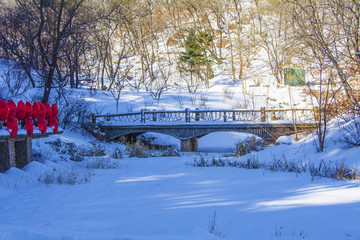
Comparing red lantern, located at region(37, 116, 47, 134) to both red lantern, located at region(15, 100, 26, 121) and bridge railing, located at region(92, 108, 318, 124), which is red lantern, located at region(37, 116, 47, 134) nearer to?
red lantern, located at region(15, 100, 26, 121)

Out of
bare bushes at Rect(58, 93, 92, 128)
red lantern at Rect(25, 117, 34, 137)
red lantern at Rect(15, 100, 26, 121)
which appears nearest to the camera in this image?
red lantern at Rect(15, 100, 26, 121)

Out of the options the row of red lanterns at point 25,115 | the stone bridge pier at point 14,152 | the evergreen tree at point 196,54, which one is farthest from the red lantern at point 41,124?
the evergreen tree at point 196,54

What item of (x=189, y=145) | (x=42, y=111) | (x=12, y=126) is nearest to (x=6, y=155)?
(x=12, y=126)

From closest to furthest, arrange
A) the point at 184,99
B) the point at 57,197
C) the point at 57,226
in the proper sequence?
the point at 57,226 < the point at 57,197 < the point at 184,99

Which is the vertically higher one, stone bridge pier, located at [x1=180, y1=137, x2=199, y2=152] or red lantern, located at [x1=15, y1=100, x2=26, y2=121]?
red lantern, located at [x1=15, y1=100, x2=26, y2=121]

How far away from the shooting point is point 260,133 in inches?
770

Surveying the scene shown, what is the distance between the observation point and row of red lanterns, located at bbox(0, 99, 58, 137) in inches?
283

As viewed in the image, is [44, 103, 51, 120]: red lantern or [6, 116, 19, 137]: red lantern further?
[44, 103, 51, 120]: red lantern

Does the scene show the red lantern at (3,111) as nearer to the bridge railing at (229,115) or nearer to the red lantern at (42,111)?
the red lantern at (42,111)

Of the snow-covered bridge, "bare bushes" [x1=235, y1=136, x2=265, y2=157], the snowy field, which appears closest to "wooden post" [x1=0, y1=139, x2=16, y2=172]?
the snowy field

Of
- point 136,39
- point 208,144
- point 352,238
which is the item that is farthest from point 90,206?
point 136,39

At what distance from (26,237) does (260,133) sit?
17859 millimetres

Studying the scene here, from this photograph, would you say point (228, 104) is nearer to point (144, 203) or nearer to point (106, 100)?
point (106, 100)

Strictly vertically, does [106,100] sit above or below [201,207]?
above
